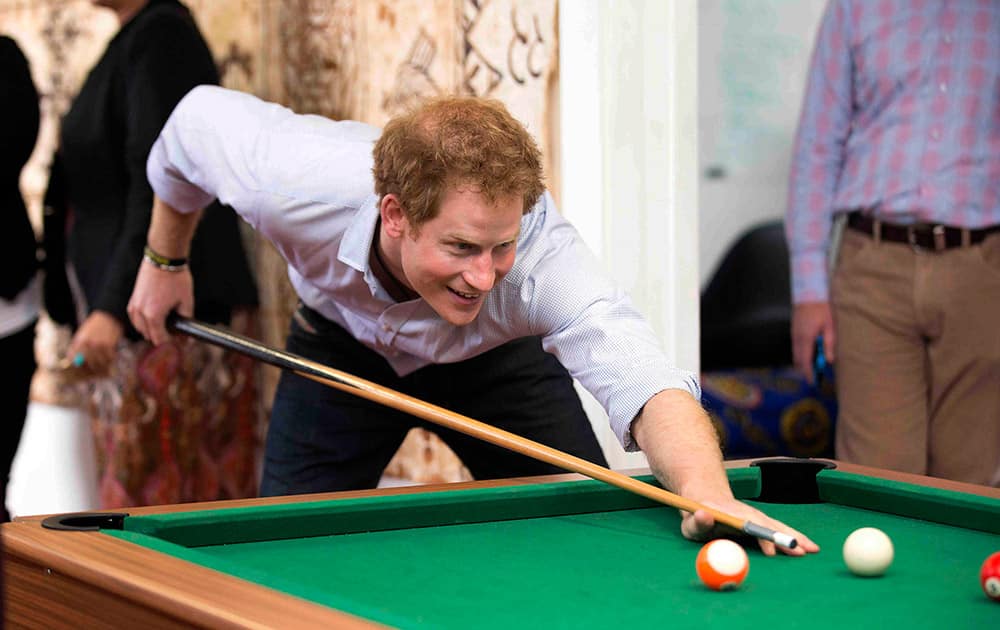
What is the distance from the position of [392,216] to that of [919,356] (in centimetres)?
146

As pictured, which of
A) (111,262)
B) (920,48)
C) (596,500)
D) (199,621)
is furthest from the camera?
(111,262)

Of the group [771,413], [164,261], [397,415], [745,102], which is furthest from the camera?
[745,102]

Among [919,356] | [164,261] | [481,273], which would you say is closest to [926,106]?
[919,356]

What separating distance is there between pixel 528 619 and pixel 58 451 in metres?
3.70

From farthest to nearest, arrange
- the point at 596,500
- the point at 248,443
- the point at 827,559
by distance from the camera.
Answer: the point at 248,443 → the point at 596,500 → the point at 827,559

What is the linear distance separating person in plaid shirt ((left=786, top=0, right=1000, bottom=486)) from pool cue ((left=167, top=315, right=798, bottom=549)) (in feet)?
4.00

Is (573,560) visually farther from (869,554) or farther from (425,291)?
(425,291)

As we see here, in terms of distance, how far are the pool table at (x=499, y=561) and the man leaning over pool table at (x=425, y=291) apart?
0.39 ft

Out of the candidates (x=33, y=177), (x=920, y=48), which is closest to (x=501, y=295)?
(x=920, y=48)

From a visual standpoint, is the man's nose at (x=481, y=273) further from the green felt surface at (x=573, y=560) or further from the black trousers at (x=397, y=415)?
the black trousers at (x=397, y=415)

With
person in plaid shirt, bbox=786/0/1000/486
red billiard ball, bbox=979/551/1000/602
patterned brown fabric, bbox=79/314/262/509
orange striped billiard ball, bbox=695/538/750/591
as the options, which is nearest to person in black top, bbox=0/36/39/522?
patterned brown fabric, bbox=79/314/262/509

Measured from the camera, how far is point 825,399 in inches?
154

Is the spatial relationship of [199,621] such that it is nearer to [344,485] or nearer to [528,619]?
[528,619]

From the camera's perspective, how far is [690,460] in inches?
64.7
